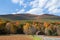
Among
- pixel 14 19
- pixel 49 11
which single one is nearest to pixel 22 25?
pixel 14 19

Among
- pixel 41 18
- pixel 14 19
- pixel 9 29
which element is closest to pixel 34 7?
pixel 41 18

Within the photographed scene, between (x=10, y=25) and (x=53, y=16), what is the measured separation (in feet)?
4.50

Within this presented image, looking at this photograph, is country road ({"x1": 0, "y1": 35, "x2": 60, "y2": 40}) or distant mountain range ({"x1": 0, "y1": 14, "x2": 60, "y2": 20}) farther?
distant mountain range ({"x1": 0, "y1": 14, "x2": 60, "y2": 20})

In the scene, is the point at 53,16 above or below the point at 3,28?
above

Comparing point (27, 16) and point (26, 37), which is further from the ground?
point (27, 16)

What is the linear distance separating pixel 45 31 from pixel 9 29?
112cm

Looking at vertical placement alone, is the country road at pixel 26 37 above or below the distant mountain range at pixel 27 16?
below

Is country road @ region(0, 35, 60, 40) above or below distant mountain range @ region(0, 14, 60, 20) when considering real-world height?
below

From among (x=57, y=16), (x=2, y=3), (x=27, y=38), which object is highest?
(x=2, y=3)

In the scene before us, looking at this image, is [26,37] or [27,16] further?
[27,16]

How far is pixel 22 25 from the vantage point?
5.07m

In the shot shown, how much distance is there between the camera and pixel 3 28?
5.02 metres

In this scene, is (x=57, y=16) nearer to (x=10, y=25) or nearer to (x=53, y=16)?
(x=53, y=16)

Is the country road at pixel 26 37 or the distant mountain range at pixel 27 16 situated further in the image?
the distant mountain range at pixel 27 16
